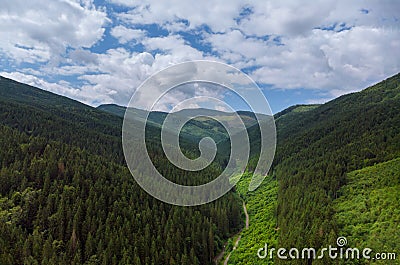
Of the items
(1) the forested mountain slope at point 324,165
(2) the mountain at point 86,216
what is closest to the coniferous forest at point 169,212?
(2) the mountain at point 86,216

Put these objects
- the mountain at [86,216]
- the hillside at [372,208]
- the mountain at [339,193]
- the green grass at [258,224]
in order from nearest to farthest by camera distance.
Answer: the hillside at [372,208] < the mountain at [86,216] < the mountain at [339,193] < the green grass at [258,224]

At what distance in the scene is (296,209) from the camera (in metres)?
87.9

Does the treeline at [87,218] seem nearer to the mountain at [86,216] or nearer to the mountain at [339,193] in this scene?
the mountain at [86,216]

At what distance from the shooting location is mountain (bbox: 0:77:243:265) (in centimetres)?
6375

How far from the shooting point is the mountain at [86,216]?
63.8 metres

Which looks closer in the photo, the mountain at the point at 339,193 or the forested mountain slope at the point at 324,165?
the mountain at the point at 339,193

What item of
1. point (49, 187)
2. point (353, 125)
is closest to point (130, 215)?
point (49, 187)

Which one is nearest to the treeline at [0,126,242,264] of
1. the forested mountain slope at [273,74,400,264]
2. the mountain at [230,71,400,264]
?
the mountain at [230,71,400,264]

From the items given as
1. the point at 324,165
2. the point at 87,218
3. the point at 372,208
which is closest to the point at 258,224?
the point at 324,165

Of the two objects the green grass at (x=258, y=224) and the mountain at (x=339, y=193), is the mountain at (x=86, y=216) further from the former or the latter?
the mountain at (x=339, y=193)

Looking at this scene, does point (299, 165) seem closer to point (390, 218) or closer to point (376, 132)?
point (376, 132)

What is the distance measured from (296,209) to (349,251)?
1085 inches

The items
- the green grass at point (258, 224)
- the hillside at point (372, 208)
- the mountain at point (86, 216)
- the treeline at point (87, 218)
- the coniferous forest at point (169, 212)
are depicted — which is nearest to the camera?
the hillside at point (372, 208)

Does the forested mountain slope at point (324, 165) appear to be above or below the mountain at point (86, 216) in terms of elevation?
above
